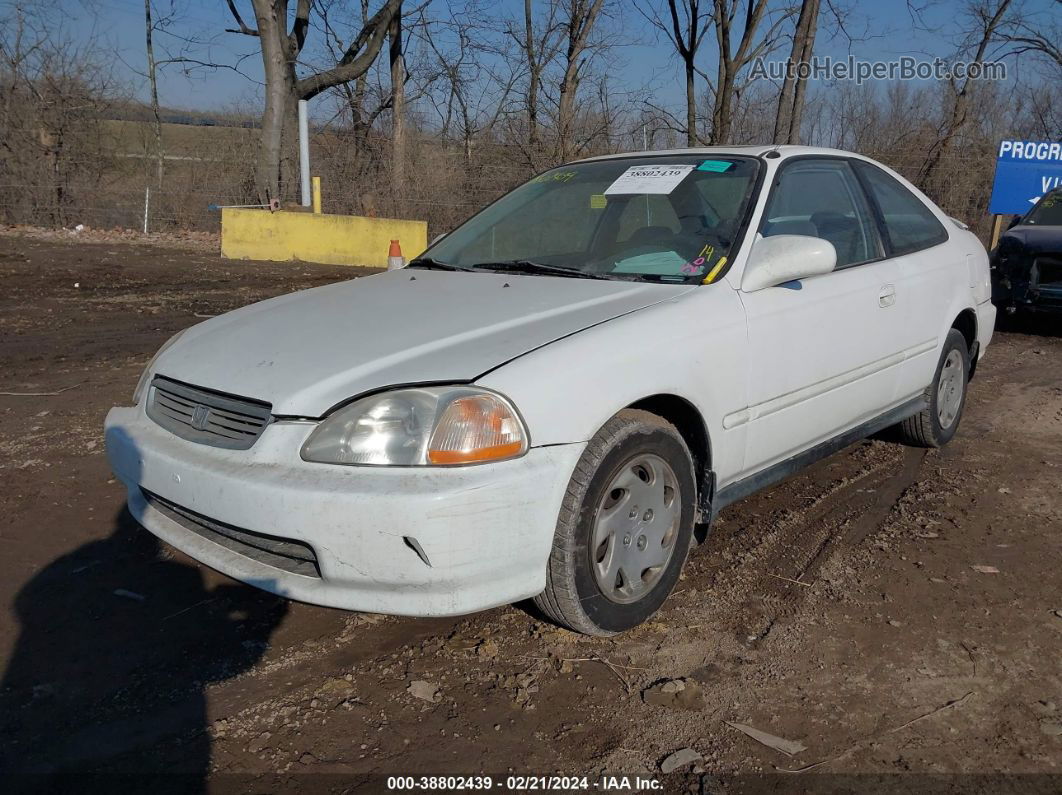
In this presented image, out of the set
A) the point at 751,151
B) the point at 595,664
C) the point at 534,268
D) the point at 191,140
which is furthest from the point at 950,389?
the point at 191,140

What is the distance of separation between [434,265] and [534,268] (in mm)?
616

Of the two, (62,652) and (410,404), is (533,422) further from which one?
(62,652)

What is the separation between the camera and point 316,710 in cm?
253

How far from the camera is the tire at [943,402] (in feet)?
15.3

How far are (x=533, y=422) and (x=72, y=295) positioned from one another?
8.90 meters

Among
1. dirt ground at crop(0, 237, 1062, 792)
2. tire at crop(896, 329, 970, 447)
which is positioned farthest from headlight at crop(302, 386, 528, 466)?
tire at crop(896, 329, 970, 447)

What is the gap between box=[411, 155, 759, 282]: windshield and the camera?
341 cm

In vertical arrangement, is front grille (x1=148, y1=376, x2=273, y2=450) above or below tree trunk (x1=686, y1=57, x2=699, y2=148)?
below

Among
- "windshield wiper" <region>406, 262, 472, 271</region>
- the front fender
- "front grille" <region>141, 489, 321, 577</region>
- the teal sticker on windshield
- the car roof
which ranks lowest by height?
"front grille" <region>141, 489, 321, 577</region>

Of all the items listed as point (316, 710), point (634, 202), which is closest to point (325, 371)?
point (316, 710)

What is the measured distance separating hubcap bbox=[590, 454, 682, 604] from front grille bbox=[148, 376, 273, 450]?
1.07 m

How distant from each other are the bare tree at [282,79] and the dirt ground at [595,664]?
15370mm

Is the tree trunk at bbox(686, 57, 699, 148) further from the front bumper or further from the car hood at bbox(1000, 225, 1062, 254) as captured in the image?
the front bumper

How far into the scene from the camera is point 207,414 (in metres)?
2.78
